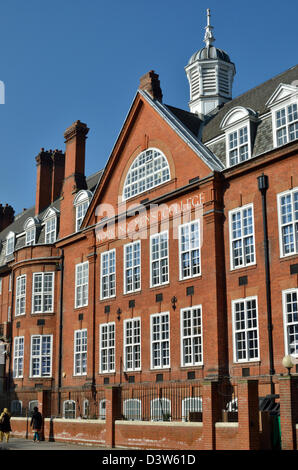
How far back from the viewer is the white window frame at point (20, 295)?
133 ft

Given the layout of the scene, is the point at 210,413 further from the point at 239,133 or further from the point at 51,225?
the point at 51,225

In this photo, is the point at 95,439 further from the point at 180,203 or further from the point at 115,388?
the point at 180,203

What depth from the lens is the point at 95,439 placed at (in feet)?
86.7

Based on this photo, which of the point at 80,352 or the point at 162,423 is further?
the point at 80,352

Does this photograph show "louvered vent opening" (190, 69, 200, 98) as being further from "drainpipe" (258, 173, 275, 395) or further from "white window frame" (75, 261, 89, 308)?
"drainpipe" (258, 173, 275, 395)

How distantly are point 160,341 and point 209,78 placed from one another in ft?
63.4

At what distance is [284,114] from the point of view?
1055 inches

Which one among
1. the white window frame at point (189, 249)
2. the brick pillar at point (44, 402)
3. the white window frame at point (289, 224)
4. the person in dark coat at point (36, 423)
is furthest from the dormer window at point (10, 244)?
the white window frame at point (289, 224)

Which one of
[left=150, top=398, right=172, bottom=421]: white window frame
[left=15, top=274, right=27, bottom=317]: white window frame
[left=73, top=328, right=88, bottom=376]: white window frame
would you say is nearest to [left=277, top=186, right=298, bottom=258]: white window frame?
[left=150, top=398, right=172, bottom=421]: white window frame

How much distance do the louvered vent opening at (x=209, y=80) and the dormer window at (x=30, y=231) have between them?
14745 millimetres

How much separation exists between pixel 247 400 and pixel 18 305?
2447 centimetres

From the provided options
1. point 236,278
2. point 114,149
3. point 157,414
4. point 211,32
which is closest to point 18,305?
point 114,149

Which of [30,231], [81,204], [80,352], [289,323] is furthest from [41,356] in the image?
[289,323]

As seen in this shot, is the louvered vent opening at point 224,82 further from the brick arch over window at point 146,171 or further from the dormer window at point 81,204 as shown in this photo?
the dormer window at point 81,204
